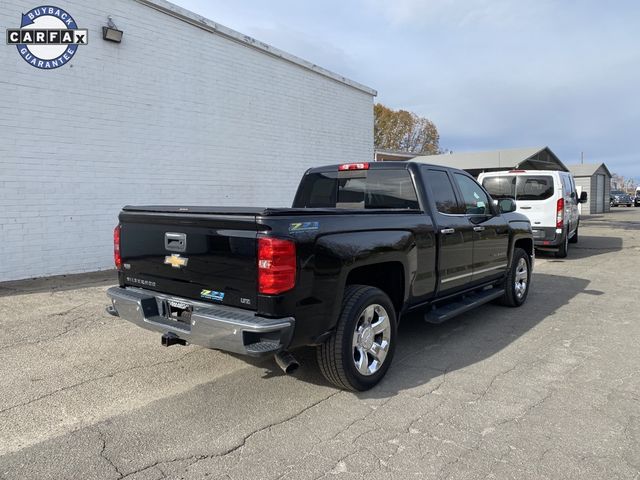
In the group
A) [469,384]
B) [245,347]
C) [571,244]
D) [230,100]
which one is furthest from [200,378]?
[571,244]

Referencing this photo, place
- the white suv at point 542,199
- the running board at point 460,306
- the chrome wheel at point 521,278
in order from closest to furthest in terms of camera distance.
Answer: the running board at point 460,306 → the chrome wheel at point 521,278 → the white suv at point 542,199

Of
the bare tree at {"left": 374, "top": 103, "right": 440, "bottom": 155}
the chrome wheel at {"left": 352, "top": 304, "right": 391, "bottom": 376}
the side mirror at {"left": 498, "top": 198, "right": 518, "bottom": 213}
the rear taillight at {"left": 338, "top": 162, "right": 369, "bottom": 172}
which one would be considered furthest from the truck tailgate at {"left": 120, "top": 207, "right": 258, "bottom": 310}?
the bare tree at {"left": 374, "top": 103, "right": 440, "bottom": 155}

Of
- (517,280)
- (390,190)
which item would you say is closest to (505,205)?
(517,280)

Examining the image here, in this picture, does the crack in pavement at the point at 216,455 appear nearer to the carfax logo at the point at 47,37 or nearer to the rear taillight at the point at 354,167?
the rear taillight at the point at 354,167

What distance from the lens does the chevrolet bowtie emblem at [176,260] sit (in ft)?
12.2

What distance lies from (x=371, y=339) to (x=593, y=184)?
39.2 meters

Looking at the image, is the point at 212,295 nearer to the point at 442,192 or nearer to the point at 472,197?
the point at 442,192

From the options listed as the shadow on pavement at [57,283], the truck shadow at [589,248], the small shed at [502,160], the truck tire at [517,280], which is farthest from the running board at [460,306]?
the small shed at [502,160]

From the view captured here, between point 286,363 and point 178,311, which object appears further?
point 178,311

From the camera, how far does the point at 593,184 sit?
37094mm

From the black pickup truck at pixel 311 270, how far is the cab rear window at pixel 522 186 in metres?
7.00

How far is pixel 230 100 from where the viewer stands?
38.9ft

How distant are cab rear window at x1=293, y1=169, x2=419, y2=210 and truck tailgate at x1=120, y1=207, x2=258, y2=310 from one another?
2046 mm

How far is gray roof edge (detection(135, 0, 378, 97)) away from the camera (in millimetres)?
10219
